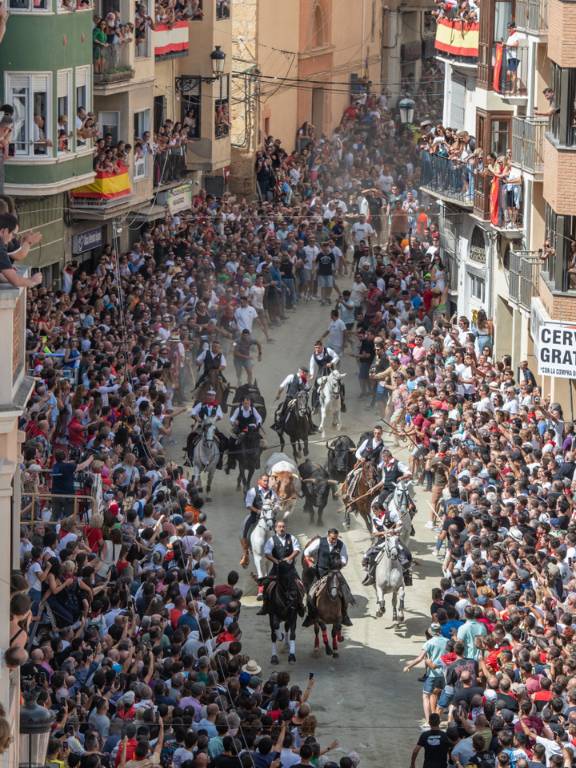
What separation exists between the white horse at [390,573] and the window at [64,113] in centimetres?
1475

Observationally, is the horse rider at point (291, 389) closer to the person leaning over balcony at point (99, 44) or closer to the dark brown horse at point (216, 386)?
the dark brown horse at point (216, 386)

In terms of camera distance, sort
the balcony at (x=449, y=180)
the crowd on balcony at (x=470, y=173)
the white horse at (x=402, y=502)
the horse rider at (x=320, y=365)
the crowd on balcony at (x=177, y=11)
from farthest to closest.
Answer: the crowd on balcony at (x=177, y=11), the balcony at (x=449, y=180), the crowd on balcony at (x=470, y=173), the horse rider at (x=320, y=365), the white horse at (x=402, y=502)

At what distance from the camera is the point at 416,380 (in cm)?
3944

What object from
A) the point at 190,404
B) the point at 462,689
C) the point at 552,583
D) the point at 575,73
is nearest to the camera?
the point at 462,689

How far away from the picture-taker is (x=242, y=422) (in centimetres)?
3588

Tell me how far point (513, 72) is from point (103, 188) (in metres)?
8.54

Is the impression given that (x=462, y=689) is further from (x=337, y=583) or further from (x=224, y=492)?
(x=224, y=492)

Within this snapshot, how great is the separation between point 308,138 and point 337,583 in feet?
138

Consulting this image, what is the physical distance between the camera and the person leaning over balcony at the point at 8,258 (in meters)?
18.1

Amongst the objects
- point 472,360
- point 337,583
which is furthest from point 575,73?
point 337,583

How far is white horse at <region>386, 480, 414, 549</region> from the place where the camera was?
31.9 metres

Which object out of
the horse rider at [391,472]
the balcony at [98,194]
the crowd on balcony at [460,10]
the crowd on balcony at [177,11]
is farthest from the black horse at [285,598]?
the crowd on balcony at [177,11]

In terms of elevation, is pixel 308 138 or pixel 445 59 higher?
A: pixel 445 59

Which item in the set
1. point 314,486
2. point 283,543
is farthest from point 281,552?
point 314,486
